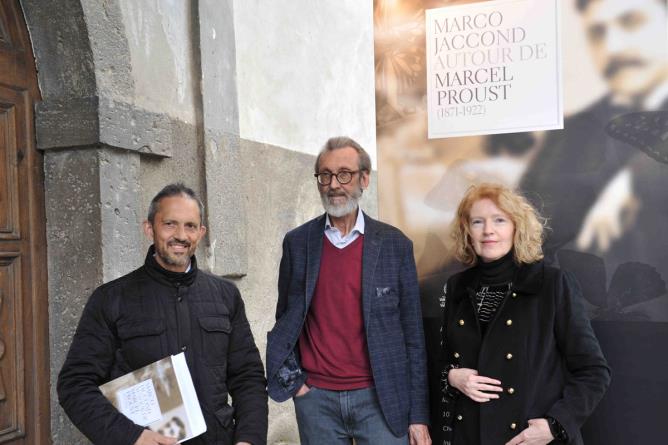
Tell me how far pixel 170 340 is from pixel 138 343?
9 centimetres

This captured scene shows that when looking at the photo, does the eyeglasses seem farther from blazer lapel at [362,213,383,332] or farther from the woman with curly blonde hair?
the woman with curly blonde hair

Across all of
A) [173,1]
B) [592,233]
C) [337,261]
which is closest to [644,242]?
[592,233]

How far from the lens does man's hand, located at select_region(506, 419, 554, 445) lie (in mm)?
2197

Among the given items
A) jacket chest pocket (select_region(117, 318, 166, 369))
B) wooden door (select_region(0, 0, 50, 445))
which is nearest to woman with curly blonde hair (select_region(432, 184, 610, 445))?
jacket chest pocket (select_region(117, 318, 166, 369))

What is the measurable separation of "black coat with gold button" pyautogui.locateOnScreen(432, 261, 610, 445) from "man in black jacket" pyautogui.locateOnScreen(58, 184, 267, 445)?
74cm

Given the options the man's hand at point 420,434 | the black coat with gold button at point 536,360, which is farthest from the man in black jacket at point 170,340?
the black coat with gold button at point 536,360

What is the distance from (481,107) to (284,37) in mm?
2357

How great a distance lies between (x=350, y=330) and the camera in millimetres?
2693

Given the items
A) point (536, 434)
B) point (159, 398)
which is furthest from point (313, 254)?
point (536, 434)

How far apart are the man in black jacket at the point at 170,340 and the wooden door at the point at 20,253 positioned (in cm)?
90

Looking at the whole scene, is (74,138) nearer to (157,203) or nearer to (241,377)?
(157,203)

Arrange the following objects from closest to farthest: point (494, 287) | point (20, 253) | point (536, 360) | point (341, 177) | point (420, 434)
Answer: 1. point (536, 360)
2. point (494, 287)
3. point (420, 434)
4. point (341, 177)
5. point (20, 253)

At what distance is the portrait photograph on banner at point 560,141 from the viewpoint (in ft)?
8.89

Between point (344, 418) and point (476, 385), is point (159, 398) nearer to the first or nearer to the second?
point (344, 418)
